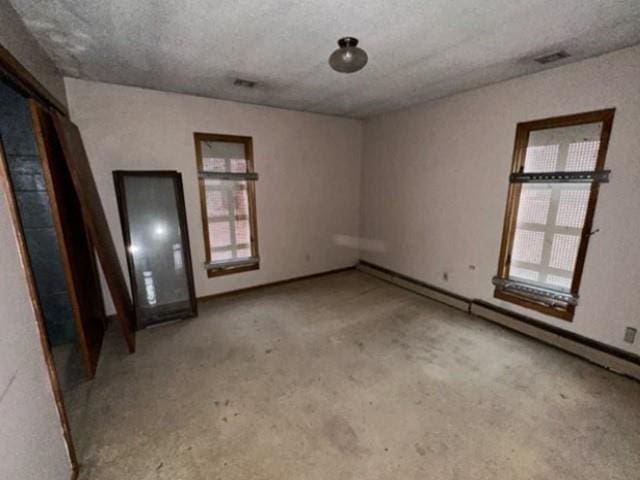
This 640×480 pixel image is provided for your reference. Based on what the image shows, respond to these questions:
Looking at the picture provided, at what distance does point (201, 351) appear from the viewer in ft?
9.14

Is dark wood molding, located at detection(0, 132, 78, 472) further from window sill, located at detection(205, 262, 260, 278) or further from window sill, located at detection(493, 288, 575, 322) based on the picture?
window sill, located at detection(493, 288, 575, 322)

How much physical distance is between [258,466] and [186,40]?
301cm

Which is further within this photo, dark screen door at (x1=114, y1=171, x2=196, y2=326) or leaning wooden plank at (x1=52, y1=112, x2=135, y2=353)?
dark screen door at (x1=114, y1=171, x2=196, y2=326)

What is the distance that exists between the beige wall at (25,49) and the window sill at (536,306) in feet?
15.2

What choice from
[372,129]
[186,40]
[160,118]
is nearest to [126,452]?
[186,40]

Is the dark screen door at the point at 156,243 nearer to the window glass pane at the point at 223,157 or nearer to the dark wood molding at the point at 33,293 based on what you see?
the window glass pane at the point at 223,157

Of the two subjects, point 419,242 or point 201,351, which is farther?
point 419,242

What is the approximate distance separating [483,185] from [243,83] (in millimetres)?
3029

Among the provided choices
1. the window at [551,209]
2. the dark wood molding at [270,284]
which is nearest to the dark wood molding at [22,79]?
the dark wood molding at [270,284]

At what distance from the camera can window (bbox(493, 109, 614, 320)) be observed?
2.59 meters

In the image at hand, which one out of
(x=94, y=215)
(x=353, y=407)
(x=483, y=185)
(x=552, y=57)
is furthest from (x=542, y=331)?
(x=94, y=215)

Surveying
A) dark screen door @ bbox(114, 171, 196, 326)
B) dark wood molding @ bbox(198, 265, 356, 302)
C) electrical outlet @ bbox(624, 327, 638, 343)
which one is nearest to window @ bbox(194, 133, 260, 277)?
dark wood molding @ bbox(198, 265, 356, 302)

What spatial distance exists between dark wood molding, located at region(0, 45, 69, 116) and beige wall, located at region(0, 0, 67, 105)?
57mm

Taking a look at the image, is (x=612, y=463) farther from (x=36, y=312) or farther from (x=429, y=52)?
(x=36, y=312)
